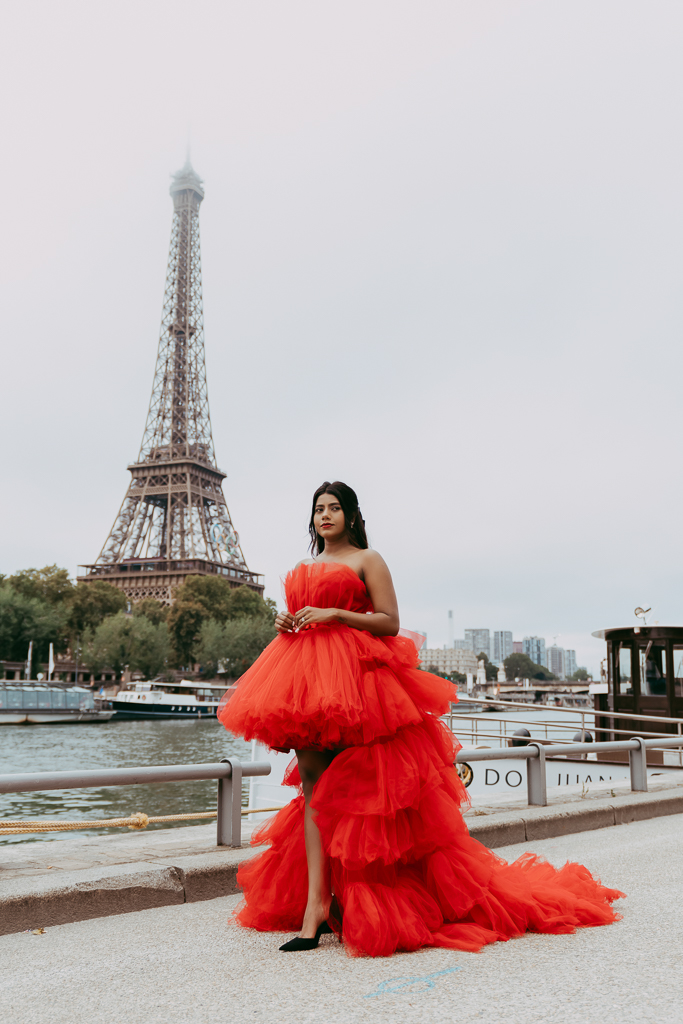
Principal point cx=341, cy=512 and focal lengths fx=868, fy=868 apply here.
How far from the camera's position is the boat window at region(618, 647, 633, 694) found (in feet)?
44.3

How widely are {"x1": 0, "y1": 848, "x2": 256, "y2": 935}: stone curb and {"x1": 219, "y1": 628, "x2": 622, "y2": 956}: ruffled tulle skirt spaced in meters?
0.57

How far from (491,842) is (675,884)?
129 cm

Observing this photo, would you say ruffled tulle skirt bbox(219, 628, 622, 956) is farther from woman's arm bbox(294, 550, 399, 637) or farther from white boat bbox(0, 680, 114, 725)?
white boat bbox(0, 680, 114, 725)

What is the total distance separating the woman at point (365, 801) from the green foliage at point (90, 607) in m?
61.2

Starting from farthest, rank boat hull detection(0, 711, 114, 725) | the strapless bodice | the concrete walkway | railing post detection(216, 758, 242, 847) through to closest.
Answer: boat hull detection(0, 711, 114, 725) → railing post detection(216, 758, 242, 847) → the strapless bodice → the concrete walkway

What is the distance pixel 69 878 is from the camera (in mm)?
3539

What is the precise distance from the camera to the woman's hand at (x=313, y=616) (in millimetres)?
3080

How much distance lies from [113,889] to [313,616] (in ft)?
4.83

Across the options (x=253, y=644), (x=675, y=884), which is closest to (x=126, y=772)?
(x=675, y=884)

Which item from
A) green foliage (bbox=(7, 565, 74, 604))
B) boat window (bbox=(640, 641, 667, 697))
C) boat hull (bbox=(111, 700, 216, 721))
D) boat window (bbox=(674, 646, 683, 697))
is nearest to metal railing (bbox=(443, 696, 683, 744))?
boat window (bbox=(640, 641, 667, 697))

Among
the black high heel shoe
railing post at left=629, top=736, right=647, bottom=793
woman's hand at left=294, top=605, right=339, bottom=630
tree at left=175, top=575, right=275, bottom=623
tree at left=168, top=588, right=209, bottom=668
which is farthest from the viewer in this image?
tree at left=175, top=575, right=275, bottom=623

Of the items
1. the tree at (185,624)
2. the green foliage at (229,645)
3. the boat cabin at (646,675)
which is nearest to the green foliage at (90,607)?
the tree at (185,624)

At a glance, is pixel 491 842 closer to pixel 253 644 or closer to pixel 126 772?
pixel 126 772

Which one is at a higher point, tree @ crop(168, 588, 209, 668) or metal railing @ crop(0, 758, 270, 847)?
tree @ crop(168, 588, 209, 668)
